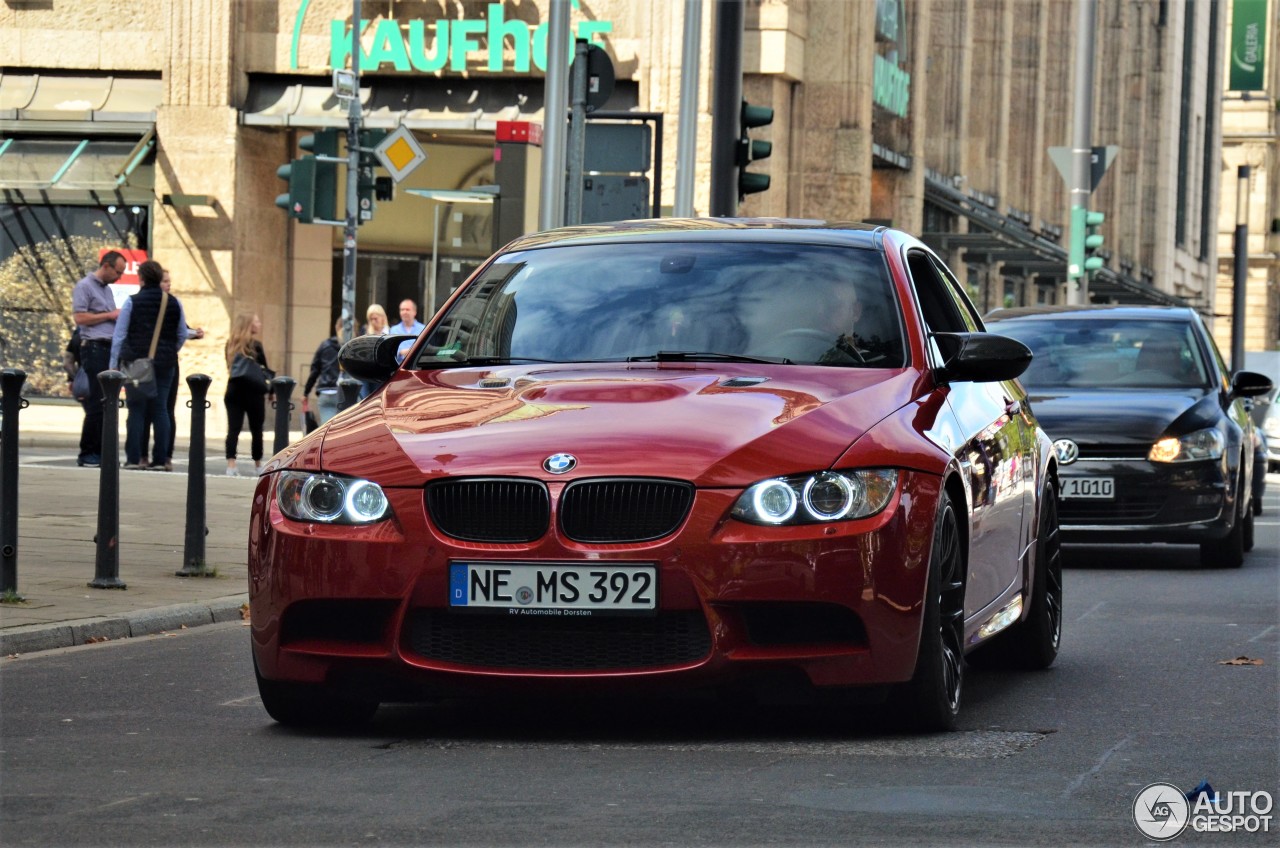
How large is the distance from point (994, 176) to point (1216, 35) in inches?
1700

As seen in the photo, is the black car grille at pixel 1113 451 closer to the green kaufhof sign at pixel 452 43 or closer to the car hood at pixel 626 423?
the car hood at pixel 626 423

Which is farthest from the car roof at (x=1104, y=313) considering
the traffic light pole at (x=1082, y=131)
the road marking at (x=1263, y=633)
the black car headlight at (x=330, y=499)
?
the traffic light pole at (x=1082, y=131)

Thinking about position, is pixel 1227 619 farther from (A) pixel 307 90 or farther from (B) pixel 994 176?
(B) pixel 994 176

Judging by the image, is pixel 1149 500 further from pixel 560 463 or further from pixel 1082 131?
pixel 1082 131

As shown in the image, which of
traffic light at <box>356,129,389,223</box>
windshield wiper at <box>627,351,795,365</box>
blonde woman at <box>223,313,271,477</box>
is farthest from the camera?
traffic light at <box>356,129,389,223</box>

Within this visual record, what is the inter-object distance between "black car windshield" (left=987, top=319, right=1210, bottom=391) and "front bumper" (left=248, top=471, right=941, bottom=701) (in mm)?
8675

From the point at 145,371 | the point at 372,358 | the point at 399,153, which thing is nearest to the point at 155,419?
the point at 145,371

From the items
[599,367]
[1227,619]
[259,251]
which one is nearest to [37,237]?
[259,251]

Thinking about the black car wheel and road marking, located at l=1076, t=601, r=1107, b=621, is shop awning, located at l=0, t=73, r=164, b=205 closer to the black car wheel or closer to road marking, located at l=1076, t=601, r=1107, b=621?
the black car wheel

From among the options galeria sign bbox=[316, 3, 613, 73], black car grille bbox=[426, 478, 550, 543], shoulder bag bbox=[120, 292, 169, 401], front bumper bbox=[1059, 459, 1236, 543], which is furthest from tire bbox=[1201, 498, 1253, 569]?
galeria sign bbox=[316, 3, 613, 73]

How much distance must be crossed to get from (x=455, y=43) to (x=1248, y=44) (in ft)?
227

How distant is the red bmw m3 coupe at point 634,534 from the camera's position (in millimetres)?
6125

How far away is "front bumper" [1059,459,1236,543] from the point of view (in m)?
13.9

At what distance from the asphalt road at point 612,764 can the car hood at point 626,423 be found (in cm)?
77
